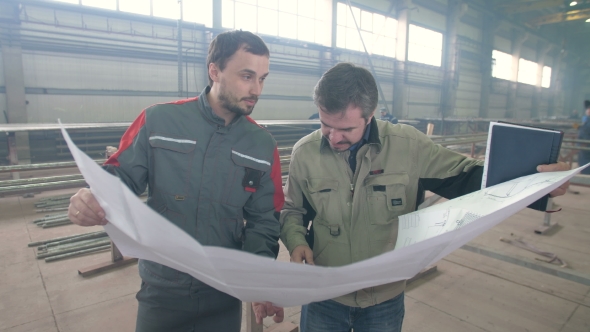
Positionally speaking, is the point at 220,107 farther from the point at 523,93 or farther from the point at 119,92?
the point at 523,93

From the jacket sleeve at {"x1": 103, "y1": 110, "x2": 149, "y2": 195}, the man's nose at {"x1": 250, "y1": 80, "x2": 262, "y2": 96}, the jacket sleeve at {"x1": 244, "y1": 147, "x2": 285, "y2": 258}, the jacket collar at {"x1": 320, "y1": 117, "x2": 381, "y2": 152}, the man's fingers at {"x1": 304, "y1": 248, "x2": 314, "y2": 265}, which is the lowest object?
the man's fingers at {"x1": 304, "y1": 248, "x2": 314, "y2": 265}

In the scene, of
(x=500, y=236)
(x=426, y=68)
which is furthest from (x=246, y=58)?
(x=426, y=68)

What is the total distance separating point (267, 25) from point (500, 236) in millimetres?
7862

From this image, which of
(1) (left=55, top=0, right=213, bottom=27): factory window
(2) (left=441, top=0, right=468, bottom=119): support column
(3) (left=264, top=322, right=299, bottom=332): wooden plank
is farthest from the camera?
(2) (left=441, top=0, right=468, bottom=119): support column

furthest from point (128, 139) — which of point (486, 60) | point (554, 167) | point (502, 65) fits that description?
point (502, 65)

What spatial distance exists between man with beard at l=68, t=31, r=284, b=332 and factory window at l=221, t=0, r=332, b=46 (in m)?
7.92

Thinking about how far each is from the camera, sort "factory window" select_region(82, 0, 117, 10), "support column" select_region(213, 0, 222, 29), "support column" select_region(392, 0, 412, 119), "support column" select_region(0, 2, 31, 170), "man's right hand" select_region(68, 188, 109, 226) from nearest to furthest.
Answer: "man's right hand" select_region(68, 188, 109, 226) → "support column" select_region(0, 2, 31, 170) → "factory window" select_region(82, 0, 117, 10) → "support column" select_region(213, 0, 222, 29) → "support column" select_region(392, 0, 412, 119)

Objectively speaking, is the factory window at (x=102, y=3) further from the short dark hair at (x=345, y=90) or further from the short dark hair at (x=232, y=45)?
the short dark hair at (x=345, y=90)

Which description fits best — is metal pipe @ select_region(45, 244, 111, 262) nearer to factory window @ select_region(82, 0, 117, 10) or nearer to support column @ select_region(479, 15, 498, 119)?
factory window @ select_region(82, 0, 117, 10)

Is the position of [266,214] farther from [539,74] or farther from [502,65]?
[539,74]

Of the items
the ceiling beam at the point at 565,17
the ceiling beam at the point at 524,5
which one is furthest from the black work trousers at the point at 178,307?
the ceiling beam at the point at 565,17

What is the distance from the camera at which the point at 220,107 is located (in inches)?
44.6

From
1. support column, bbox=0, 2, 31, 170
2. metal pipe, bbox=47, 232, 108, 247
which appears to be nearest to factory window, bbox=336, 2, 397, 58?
support column, bbox=0, 2, 31, 170

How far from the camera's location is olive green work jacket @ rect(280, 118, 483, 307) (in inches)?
41.6
